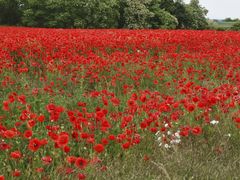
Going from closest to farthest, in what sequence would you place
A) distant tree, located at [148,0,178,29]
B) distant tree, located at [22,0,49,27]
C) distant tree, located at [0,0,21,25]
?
distant tree, located at [22,0,49,27], distant tree, located at [148,0,178,29], distant tree, located at [0,0,21,25]

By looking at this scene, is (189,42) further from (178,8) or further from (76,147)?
(178,8)

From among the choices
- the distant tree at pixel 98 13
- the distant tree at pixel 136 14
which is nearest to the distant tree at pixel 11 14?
the distant tree at pixel 98 13

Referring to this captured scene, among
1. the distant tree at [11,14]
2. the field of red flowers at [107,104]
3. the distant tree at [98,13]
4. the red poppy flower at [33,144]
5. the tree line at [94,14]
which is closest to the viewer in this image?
the red poppy flower at [33,144]

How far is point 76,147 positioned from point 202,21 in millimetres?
39352

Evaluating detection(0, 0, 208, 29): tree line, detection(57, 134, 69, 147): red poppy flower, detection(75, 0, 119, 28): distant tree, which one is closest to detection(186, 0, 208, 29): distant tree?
detection(0, 0, 208, 29): tree line

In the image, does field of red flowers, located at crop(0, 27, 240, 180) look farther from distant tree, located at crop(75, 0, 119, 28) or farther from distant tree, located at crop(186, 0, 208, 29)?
distant tree, located at crop(186, 0, 208, 29)

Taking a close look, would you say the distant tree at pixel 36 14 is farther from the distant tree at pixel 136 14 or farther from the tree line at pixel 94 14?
the distant tree at pixel 136 14

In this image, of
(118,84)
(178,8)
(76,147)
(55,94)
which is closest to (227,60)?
(118,84)

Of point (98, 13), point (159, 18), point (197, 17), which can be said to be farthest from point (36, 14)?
point (197, 17)

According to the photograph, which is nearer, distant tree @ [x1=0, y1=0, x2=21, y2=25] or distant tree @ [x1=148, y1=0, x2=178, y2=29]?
distant tree @ [x1=148, y1=0, x2=178, y2=29]

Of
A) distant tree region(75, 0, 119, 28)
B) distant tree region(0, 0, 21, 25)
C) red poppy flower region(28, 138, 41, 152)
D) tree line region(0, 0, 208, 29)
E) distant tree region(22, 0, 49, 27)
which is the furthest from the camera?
distant tree region(0, 0, 21, 25)

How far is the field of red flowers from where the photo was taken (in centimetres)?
390

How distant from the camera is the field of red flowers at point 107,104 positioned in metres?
3.90

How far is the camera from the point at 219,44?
13.9 m
